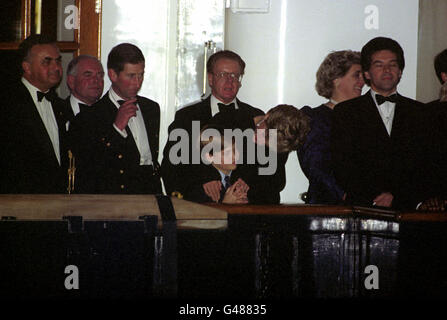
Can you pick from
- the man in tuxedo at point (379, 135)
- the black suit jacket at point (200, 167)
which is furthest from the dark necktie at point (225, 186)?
the man in tuxedo at point (379, 135)

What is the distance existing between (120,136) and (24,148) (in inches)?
24.2

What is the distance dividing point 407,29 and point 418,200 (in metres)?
1.29

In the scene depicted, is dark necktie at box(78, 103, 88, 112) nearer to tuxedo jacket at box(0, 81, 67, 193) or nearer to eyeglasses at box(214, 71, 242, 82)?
tuxedo jacket at box(0, 81, 67, 193)

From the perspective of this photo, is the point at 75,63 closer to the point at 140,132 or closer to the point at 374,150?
the point at 140,132

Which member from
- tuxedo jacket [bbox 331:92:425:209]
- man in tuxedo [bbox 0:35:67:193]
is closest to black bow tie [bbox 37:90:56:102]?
man in tuxedo [bbox 0:35:67:193]

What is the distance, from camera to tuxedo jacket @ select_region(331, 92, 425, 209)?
4637 millimetres

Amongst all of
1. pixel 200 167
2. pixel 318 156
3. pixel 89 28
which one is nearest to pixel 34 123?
pixel 89 28

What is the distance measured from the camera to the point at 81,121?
14.9ft

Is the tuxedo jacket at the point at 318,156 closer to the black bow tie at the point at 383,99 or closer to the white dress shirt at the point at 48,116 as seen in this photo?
the black bow tie at the point at 383,99

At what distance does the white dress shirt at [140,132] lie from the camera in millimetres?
4586

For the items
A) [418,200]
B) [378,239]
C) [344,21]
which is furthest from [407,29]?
[378,239]

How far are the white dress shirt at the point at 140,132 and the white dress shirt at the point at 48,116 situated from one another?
414 millimetres
